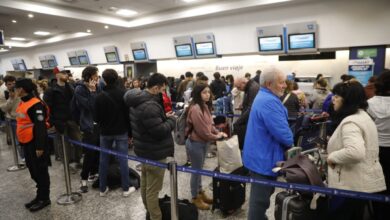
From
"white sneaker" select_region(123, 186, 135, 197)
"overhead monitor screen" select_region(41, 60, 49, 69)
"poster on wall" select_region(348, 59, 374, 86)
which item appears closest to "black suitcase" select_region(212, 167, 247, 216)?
"white sneaker" select_region(123, 186, 135, 197)

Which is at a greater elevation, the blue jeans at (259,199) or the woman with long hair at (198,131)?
the woman with long hair at (198,131)

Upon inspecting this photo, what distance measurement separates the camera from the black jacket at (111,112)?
11.3ft

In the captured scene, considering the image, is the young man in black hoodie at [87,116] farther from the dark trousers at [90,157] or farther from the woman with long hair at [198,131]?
the woman with long hair at [198,131]

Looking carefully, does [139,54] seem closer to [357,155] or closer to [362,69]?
[362,69]

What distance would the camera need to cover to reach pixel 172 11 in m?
9.41

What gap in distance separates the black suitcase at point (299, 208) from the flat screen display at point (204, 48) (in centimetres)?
791

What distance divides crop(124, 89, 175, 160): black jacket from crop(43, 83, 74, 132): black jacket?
222cm

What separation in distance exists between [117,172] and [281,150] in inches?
114

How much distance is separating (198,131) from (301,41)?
5.88 m

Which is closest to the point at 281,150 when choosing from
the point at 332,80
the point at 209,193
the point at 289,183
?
the point at 289,183

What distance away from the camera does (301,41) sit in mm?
7641

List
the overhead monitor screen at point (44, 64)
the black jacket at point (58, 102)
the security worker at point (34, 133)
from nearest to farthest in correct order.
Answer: the security worker at point (34, 133) < the black jacket at point (58, 102) < the overhead monitor screen at point (44, 64)

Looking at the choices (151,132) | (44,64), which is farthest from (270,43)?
(44,64)

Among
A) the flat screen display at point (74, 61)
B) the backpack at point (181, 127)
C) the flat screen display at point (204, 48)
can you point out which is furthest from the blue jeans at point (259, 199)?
the flat screen display at point (74, 61)
